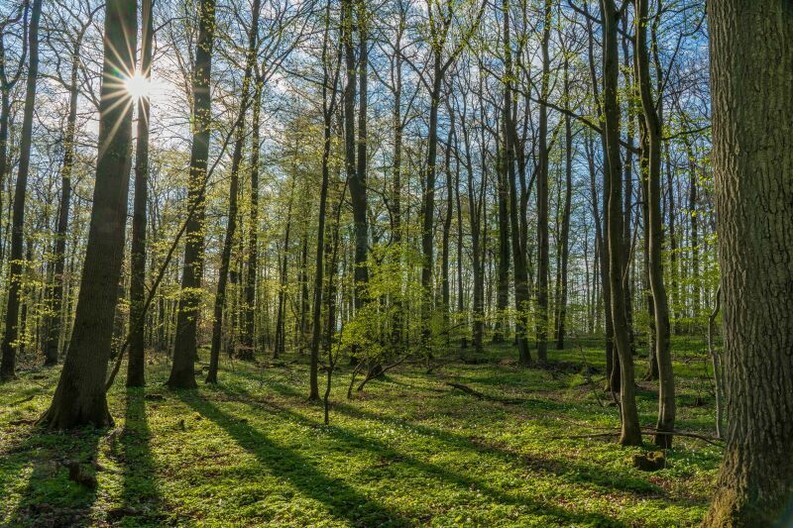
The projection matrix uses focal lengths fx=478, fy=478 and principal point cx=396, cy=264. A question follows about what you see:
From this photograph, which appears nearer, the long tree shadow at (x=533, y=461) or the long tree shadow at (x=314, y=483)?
the long tree shadow at (x=314, y=483)

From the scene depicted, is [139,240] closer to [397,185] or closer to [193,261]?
[193,261]

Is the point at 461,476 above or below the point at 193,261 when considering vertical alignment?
below

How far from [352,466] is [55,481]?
3.26m

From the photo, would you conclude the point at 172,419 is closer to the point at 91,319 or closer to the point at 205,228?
the point at 91,319

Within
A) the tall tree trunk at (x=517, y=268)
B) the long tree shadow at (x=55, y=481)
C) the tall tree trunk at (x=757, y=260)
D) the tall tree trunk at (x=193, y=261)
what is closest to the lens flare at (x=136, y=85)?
the tall tree trunk at (x=193, y=261)

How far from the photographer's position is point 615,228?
20.6 ft

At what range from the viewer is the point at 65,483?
5.09 metres

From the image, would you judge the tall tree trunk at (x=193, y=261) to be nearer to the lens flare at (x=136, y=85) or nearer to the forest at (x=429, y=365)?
the forest at (x=429, y=365)

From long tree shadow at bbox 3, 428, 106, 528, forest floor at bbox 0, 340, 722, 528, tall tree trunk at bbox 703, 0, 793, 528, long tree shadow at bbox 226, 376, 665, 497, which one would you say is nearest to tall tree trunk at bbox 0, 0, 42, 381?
forest floor at bbox 0, 340, 722, 528

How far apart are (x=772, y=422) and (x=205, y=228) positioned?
13.0 metres

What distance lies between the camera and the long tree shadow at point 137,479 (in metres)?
4.56

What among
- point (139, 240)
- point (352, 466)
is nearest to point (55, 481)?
point (352, 466)

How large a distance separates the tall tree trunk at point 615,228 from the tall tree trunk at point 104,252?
24.6 ft

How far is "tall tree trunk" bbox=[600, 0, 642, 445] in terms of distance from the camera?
20.3ft
